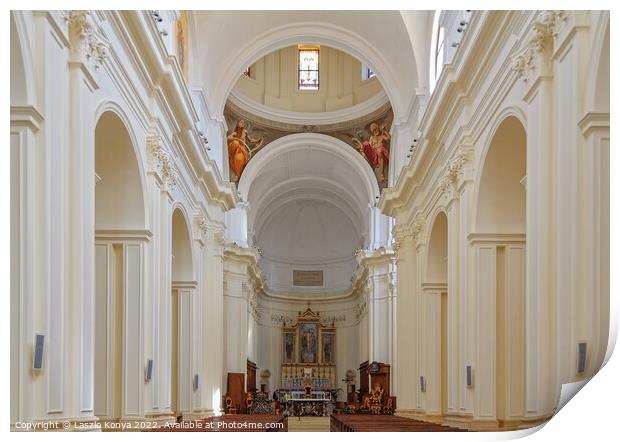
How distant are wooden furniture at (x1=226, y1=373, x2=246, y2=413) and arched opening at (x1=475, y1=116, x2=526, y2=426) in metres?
14.4

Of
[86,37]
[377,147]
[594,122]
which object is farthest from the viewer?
[377,147]

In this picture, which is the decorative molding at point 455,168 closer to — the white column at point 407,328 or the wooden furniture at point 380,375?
Answer: the white column at point 407,328

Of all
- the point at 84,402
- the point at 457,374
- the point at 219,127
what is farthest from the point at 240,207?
the point at 84,402

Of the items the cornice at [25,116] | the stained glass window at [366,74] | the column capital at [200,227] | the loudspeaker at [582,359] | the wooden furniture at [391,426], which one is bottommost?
the wooden furniture at [391,426]

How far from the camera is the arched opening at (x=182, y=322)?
17.5 meters

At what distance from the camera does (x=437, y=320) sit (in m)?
17.5

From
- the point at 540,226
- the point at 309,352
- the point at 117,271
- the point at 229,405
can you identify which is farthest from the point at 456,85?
the point at 309,352

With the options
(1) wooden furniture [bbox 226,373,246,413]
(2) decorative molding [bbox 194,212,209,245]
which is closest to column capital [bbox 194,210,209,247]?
(2) decorative molding [bbox 194,212,209,245]

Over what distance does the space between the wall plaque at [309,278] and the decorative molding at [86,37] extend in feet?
93.9

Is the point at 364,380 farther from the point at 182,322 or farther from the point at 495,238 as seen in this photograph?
the point at 495,238

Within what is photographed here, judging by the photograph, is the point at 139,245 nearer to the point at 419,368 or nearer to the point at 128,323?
the point at 128,323

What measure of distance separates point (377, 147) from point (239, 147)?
4.04 meters

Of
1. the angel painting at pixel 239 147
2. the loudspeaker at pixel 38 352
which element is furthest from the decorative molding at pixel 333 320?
the loudspeaker at pixel 38 352

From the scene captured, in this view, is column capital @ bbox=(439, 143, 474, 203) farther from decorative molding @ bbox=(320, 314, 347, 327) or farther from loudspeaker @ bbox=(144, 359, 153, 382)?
decorative molding @ bbox=(320, 314, 347, 327)
